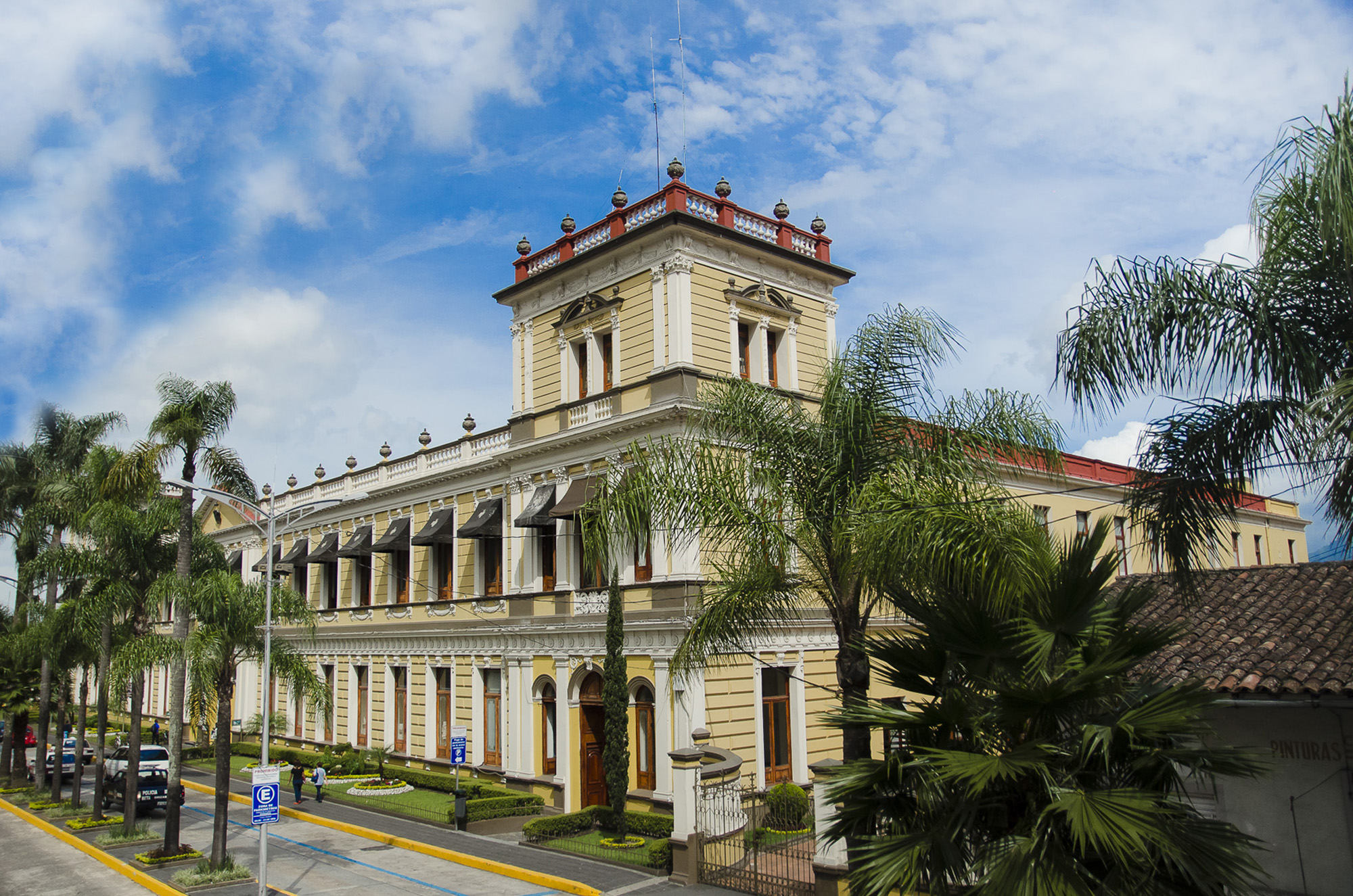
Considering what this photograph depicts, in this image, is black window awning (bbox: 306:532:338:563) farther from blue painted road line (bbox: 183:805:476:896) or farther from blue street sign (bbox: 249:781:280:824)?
blue street sign (bbox: 249:781:280:824)

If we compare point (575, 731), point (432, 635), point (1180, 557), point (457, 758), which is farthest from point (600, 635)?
point (1180, 557)

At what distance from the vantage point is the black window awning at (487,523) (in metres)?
30.9

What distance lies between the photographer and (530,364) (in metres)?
30.5

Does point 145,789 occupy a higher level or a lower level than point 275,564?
lower

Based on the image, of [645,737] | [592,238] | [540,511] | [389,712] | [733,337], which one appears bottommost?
[389,712]

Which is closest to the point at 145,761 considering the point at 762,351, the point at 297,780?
the point at 297,780

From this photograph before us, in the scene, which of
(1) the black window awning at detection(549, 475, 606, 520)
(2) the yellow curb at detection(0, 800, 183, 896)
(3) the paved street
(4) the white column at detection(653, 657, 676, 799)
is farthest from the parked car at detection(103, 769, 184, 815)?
(4) the white column at detection(653, 657, 676, 799)

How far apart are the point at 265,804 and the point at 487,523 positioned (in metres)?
13.7

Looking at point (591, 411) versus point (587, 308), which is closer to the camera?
point (591, 411)

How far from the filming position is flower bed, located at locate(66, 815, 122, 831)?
26.7m

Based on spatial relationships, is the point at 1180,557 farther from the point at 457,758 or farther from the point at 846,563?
the point at 457,758

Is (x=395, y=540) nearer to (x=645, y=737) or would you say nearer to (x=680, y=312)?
(x=645, y=737)

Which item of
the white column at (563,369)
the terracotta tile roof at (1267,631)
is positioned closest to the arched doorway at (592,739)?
the white column at (563,369)

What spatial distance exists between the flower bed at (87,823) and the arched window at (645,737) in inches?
582
